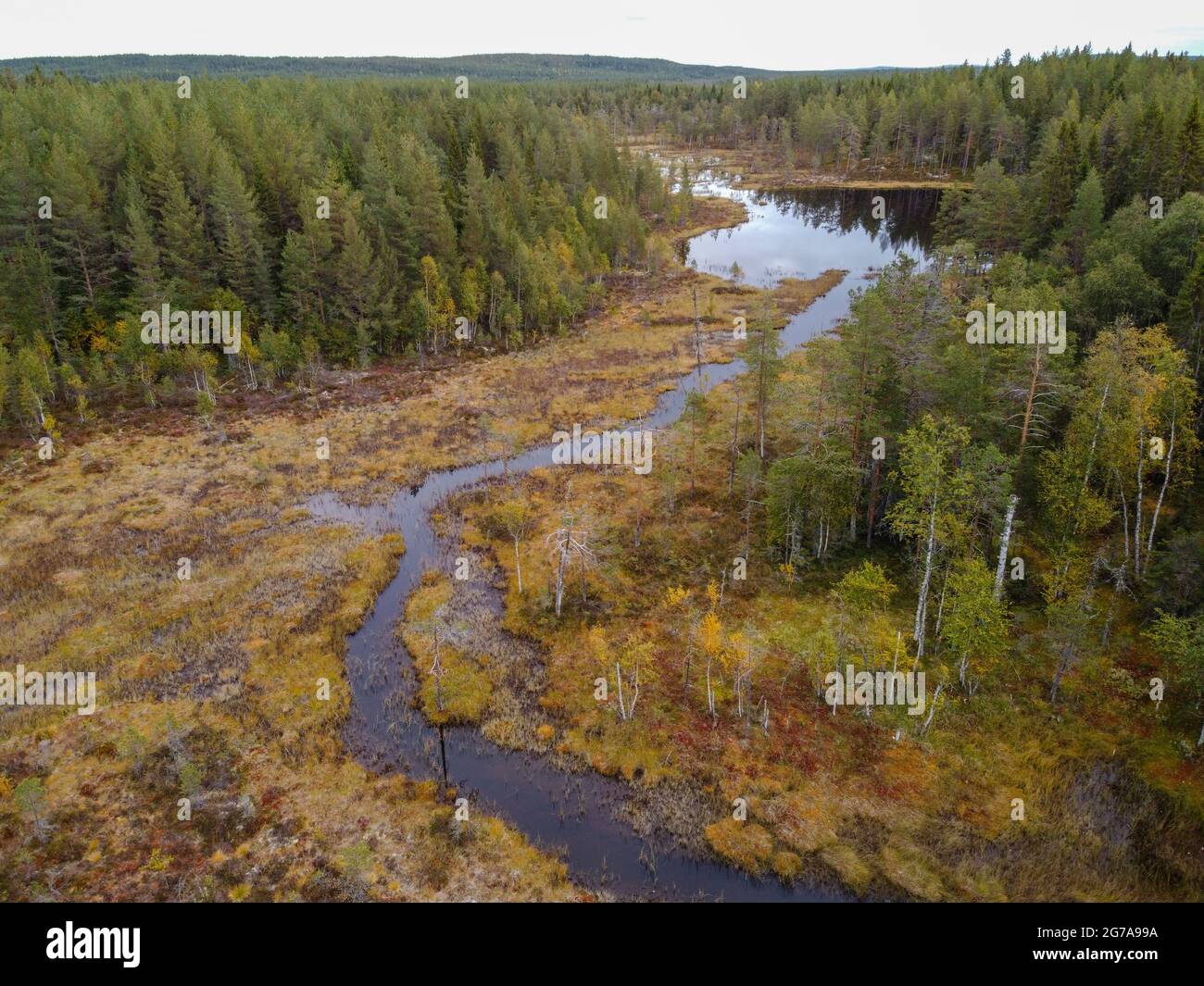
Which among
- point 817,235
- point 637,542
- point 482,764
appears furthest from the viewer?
point 817,235

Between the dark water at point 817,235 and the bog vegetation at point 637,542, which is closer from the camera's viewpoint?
the bog vegetation at point 637,542

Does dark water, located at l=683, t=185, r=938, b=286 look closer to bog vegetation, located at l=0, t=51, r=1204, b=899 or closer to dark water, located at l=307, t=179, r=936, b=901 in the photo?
bog vegetation, located at l=0, t=51, r=1204, b=899

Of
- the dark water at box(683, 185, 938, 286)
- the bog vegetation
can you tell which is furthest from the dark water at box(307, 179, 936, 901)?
the dark water at box(683, 185, 938, 286)

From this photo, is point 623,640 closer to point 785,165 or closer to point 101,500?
point 101,500

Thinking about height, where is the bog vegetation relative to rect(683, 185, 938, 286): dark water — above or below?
below

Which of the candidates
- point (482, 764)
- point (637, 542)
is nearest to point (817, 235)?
point (637, 542)

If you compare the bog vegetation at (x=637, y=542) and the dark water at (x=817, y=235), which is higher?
the dark water at (x=817, y=235)

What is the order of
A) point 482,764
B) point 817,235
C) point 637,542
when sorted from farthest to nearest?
point 817,235
point 637,542
point 482,764

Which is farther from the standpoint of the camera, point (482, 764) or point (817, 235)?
point (817, 235)

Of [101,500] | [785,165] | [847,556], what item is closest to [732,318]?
[847,556]

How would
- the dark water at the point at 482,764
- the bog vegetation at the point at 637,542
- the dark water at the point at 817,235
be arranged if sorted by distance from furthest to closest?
the dark water at the point at 817,235 < the bog vegetation at the point at 637,542 < the dark water at the point at 482,764

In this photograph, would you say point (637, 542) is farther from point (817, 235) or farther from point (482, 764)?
point (817, 235)

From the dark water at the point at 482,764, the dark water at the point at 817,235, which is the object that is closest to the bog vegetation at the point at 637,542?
the dark water at the point at 482,764

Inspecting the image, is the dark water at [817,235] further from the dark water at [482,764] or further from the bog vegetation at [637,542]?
the dark water at [482,764]
